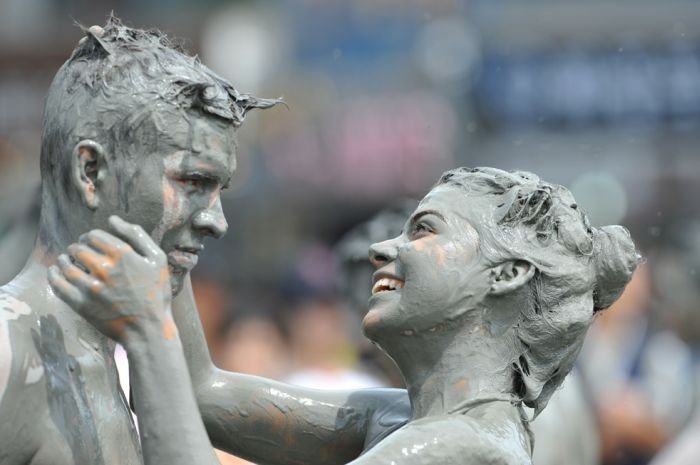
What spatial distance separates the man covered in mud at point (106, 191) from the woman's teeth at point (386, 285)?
1.91ft

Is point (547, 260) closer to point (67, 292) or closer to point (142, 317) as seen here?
point (142, 317)

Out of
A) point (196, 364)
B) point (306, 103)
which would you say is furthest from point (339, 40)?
point (196, 364)

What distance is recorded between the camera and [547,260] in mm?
4422

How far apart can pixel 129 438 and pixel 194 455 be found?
0.87 ft

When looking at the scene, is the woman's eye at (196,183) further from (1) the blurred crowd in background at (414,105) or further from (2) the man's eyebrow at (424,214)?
(1) the blurred crowd in background at (414,105)

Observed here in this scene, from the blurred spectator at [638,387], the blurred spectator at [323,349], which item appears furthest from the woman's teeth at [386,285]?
the blurred spectator at [638,387]

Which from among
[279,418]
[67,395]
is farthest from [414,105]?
[67,395]

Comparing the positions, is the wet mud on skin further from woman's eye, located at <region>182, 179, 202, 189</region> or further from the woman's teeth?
the woman's teeth

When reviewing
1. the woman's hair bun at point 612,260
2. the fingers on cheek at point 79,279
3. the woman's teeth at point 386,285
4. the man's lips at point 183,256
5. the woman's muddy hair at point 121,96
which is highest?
the woman's muddy hair at point 121,96

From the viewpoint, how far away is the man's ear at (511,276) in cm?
441

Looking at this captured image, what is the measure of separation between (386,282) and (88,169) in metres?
0.89

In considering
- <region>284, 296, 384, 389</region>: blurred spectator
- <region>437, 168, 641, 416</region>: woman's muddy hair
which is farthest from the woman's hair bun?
<region>284, 296, 384, 389</region>: blurred spectator

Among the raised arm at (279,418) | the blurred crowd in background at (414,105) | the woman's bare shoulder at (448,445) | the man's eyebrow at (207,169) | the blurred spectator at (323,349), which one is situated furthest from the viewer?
the blurred crowd in background at (414,105)

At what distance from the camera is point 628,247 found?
450 centimetres
